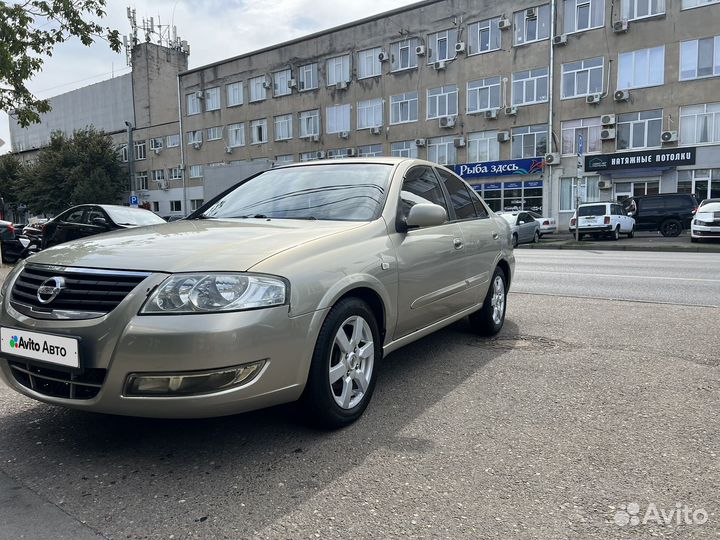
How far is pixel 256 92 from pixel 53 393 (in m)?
42.9

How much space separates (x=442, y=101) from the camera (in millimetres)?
33750

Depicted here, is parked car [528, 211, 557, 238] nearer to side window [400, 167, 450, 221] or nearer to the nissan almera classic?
side window [400, 167, 450, 221]

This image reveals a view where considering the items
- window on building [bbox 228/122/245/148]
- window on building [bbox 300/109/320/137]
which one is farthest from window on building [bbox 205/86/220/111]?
window on building [bbox 300/109/320/137]

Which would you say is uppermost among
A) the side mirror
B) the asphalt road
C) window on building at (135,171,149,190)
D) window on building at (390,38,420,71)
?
window on building at (390,38,420,71)

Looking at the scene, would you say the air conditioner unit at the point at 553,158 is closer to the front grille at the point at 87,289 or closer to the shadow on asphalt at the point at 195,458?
the shadow on asphalt at the point at 195,458

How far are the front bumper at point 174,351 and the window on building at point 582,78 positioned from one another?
99.6 feet

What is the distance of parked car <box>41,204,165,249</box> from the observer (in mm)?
10977

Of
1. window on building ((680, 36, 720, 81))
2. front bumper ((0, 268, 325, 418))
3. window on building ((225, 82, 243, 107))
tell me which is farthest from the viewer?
window on building ((225, 82, 243, 107))

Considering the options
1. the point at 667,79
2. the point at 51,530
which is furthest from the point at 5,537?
the point at 667,79

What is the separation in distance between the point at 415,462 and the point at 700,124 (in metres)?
29.6

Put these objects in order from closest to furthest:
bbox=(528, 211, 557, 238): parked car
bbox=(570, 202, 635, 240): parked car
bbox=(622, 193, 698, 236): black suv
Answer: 1. bbox=(570, 202, 635, 240): parked car
2. bbox=(622, 193, 698, 236): black suv
3. bbox=(528, 211, 557, 238): parked car

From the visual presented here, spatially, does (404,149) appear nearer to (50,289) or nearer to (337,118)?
(337,118)

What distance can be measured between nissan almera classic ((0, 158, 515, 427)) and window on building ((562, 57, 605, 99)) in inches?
1137

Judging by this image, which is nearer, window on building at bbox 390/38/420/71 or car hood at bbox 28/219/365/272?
car hood at bbox 28/219/365/272
